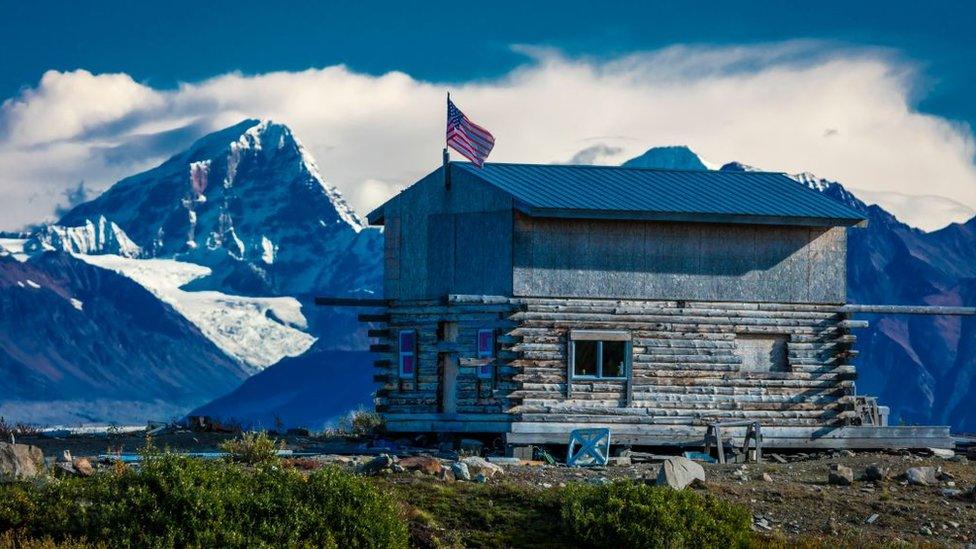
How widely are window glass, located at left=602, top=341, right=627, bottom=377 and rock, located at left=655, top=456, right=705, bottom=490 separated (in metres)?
8.09

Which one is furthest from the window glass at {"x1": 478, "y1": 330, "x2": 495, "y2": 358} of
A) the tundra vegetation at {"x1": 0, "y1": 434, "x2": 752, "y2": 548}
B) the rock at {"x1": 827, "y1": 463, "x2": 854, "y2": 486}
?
the tundra vegetation at {"x1": 0, "y1": 434, "x2": 752, "y2": 548}

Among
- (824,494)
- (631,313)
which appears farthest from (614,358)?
(824,494)

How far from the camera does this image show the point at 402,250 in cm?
4084

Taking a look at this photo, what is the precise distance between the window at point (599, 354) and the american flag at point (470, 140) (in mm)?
4475

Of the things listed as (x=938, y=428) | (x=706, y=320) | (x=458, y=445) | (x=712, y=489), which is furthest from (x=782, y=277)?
(x=712, y=489)

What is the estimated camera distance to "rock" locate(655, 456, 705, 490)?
27.2m

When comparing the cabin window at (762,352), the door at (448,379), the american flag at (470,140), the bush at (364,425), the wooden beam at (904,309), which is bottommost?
the bush at (364,425)

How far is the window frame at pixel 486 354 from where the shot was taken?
3738cm

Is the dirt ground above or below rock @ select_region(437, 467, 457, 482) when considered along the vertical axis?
below

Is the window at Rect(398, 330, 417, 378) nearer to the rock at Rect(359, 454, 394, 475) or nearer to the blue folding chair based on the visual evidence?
the blue folding chair

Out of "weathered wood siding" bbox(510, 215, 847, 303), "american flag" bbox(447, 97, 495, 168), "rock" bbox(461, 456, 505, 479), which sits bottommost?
"rock" bbox(461, 456, 505, 479)

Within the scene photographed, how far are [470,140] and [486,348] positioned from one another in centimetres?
445

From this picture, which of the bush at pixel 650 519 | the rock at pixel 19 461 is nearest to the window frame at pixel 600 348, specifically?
the bush at pixel 650 519

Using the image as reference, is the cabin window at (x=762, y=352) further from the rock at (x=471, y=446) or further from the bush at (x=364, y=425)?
the bush at (x=364, y=425)
